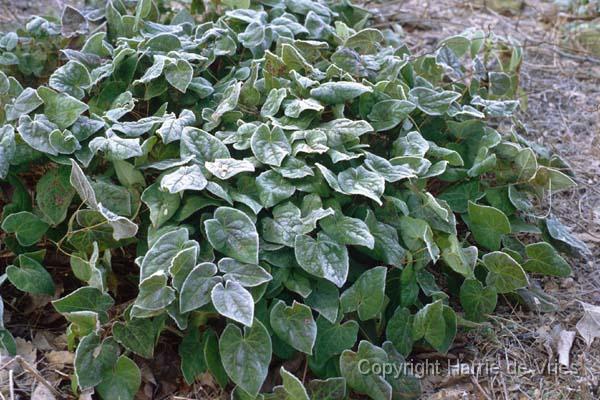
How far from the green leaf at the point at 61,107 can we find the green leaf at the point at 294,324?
85 centimetres

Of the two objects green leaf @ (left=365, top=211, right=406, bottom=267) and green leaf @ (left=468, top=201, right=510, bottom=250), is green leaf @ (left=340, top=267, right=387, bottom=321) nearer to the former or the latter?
green leaf @ (left=365, top=211, right=406, bottom=267)

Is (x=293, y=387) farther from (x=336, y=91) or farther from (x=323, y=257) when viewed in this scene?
(x=336, y=91)

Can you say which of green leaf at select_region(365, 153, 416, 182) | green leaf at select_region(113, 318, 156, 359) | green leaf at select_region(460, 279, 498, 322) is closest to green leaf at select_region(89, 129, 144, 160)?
green leaf at select_region(113, 318, 156, 359)

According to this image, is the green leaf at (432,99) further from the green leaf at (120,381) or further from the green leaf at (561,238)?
the green leaf at (120,381)

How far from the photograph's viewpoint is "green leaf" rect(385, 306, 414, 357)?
77.4 inches

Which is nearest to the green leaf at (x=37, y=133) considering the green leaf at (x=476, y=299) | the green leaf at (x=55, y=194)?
the green leaf at (x=55, y=194)

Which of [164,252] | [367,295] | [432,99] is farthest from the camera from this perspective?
[432,99]

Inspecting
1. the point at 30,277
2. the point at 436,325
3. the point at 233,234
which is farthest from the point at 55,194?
the point at 436,325

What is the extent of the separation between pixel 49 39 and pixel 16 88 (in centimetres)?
40

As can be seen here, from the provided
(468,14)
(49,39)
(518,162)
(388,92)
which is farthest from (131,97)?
(468,14)

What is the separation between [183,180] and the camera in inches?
72.6

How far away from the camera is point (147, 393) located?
1.94 meters

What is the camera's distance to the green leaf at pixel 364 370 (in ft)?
5.97

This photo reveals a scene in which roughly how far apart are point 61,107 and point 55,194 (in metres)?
0.27
